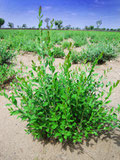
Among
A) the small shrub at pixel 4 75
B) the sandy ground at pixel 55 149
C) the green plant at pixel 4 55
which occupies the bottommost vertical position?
the sandy ground at pixel 55 149

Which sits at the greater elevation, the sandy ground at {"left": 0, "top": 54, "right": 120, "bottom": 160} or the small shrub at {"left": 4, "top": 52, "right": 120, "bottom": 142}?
the small shrub at {"left": 4, "top": 52, "right": 120, "bottom": 142}

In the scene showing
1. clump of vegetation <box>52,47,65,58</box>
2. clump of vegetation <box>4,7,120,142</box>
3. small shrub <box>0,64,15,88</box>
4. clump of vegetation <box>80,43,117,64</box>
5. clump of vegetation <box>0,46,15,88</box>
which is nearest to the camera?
clump of vegetation <box>4,7,120,142</box>

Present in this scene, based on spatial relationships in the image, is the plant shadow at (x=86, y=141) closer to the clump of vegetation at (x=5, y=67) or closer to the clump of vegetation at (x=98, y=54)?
the clump of vegetation at (x=5, y=67)

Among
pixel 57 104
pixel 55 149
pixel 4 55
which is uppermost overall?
pixel 4 55

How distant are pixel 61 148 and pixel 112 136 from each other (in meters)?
0.74

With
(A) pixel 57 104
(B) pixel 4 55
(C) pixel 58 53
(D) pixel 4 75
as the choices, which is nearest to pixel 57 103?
(A) pixel 57 104

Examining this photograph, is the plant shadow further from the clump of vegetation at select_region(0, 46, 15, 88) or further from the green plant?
the green plant

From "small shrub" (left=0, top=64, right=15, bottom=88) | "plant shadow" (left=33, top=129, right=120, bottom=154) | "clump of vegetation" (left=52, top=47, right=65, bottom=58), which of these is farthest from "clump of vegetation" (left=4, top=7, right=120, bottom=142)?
"clump of vegetation" (left=52, top=47, right=65, bottom=58)

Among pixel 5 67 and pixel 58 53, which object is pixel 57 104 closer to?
pixel 5 67

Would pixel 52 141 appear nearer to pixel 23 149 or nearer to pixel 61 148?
pixel 61 148

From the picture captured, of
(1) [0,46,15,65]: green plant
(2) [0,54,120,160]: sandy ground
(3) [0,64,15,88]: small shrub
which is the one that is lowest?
(2) [0,54,120,160]: sandy ground

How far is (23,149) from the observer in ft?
5.27

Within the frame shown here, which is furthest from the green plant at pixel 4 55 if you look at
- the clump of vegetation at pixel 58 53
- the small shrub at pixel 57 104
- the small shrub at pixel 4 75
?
the small shrub at pixel 57 104

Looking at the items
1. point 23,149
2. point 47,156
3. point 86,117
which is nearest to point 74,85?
point 86,117
